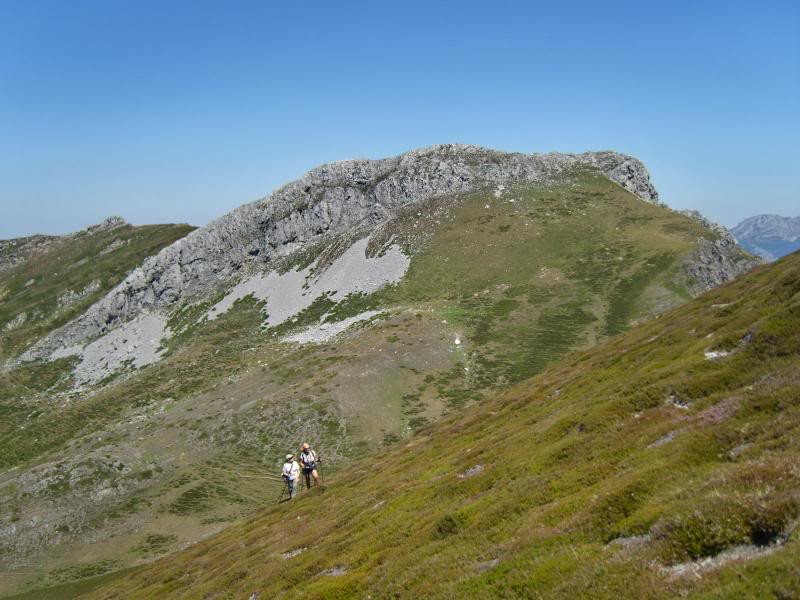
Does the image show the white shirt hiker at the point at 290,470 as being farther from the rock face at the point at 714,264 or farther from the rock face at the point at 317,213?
the rock face at the point at 317,213

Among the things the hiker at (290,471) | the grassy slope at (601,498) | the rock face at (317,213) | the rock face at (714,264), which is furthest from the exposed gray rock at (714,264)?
the hiker at (290,471)

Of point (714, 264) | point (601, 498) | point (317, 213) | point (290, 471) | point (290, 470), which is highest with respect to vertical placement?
point (317, 213)

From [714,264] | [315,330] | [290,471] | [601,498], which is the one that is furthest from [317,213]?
[601,498]

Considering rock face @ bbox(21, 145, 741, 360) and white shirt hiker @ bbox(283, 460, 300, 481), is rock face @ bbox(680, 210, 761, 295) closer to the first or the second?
rock face @ bbox(21, 145, 741, 360)

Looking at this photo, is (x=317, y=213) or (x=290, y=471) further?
(x=317, y=213)

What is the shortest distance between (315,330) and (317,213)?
69.4 meters

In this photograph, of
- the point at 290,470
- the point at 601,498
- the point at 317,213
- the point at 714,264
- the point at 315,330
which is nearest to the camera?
the point at 601,498

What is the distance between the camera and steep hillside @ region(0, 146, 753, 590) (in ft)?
254

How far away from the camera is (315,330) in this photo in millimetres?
128625

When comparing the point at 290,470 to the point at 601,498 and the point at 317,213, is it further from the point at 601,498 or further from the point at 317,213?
the point at 317,213

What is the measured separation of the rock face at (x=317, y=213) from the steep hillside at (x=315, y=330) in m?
0.75

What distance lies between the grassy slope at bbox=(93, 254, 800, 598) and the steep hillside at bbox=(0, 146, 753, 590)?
40.3m

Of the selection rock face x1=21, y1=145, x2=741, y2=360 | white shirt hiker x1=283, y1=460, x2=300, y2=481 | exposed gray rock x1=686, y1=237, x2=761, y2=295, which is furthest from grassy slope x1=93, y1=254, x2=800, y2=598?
rock face x1=21, y1=145, x2=741, y2=360

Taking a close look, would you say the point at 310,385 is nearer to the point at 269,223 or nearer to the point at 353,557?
the point at 353,557
